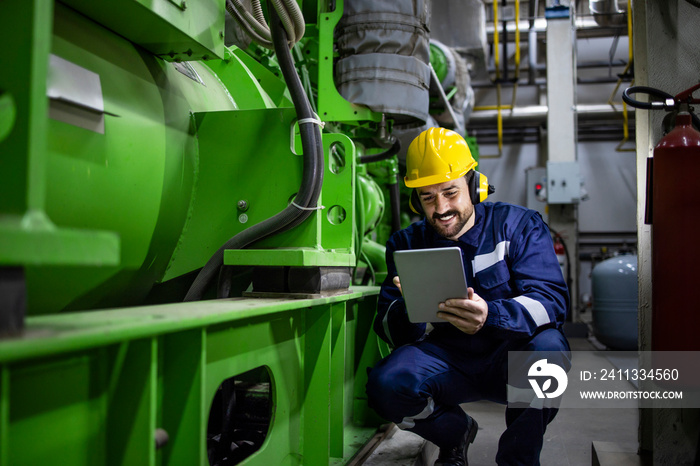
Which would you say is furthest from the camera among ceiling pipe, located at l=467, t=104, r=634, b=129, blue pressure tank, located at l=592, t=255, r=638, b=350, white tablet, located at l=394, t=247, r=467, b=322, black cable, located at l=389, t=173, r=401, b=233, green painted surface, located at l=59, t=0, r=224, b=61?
ceiling pipe, located at l=467, t=104, r=634, b=129

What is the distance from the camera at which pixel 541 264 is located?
6.12 ft

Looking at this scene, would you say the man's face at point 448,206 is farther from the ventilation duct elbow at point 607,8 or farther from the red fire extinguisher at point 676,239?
the ventilation duct elbow at point 607,8

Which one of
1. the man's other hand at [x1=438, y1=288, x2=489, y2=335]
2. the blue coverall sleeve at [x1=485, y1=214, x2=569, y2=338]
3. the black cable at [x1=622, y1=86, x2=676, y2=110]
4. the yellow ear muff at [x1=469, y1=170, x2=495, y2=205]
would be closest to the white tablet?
the man's other hand at [x1=438, y1=288, x2=489, y2=335]

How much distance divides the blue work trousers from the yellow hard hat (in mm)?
610

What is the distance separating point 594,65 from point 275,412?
26.8 ft

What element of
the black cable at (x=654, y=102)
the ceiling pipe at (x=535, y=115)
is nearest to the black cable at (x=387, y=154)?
the black cable at (x=654, y=102)

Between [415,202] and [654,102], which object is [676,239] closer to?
[654,102]

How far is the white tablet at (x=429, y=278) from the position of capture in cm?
150

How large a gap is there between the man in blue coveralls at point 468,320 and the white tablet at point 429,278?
0.16 feet

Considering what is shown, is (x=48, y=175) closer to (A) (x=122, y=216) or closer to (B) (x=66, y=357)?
(A) (x=122, y=216)

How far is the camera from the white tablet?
1.50 metres

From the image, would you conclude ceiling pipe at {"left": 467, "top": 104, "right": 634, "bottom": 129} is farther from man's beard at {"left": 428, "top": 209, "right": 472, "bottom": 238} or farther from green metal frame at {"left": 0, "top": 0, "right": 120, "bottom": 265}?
green metal frame at {"left": 0, "top": 0, "right": 120, "bottom": 265}

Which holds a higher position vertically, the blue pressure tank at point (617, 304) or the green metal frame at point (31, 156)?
the green metal frame at point (31, 156)

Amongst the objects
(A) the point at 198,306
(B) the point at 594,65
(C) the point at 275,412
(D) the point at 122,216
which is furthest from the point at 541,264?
(B) the point at 594,65
